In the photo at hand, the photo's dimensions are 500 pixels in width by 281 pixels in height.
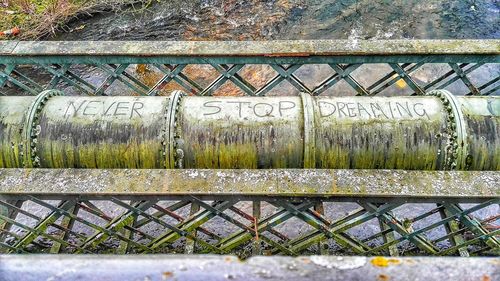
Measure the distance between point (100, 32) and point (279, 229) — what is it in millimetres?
6105

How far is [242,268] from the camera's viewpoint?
4.03ft

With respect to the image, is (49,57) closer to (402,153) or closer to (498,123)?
(402,153)

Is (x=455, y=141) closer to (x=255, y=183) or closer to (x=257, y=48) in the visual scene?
(x=255, y=183)

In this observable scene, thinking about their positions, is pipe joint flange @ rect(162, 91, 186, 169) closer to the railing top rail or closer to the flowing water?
the railing top rail

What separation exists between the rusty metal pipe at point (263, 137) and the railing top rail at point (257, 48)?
3.46 ft

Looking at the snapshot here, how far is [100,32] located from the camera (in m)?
9.08

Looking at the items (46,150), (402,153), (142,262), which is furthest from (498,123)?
(46,150)

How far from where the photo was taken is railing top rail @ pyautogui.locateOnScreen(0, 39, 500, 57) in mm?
5020

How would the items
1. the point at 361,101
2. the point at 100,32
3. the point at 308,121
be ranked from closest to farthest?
the point at 308,121
the point at 361,101
the point at 100,32

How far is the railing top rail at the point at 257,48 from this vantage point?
5.02 meters

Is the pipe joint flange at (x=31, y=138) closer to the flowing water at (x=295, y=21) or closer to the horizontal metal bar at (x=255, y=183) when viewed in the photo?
the horizontal metal bar at (x=255, y=183)

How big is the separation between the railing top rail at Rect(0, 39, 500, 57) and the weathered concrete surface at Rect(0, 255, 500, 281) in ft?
13.1

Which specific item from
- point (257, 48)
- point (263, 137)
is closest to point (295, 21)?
point (257, 48)

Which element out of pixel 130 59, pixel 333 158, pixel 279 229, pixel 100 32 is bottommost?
pixel 279 229
